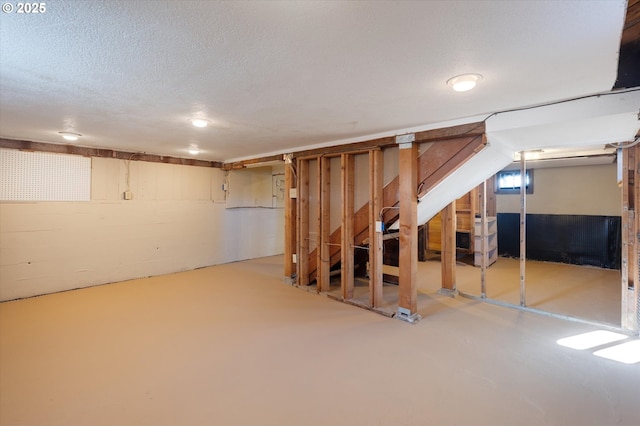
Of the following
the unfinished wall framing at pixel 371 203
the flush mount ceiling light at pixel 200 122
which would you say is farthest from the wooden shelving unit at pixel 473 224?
the flush mount ceiling light at pixel 200 122

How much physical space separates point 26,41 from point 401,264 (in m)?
3.22

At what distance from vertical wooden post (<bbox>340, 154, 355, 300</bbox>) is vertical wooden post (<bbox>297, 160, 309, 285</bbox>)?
2.54 ft

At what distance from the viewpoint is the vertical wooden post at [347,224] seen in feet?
12.2

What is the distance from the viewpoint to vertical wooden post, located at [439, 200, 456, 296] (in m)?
4.03

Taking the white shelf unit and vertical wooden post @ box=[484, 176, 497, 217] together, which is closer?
the white shelf unit

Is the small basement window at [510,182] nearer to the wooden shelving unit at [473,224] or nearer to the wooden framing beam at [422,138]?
the wooden shelving unit at [473,224]

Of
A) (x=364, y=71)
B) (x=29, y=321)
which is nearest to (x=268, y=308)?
(x=29, y=321)

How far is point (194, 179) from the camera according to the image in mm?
5566

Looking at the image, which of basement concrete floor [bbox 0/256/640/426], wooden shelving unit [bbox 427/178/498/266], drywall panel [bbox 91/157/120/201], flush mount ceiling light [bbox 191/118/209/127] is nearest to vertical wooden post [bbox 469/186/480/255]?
wooden shelving unit [bbox 427/178/498/266]

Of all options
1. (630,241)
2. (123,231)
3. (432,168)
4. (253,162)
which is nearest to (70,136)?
(123,231)

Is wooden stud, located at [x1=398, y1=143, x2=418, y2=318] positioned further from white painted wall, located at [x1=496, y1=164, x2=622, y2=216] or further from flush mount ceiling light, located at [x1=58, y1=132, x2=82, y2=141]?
white painted wall, located at [x1=496, y1=164, x2=622, y2=216]

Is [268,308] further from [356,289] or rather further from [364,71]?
[364,71]

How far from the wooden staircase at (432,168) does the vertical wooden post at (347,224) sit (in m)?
→ 0.11

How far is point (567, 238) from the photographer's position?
590 cm
